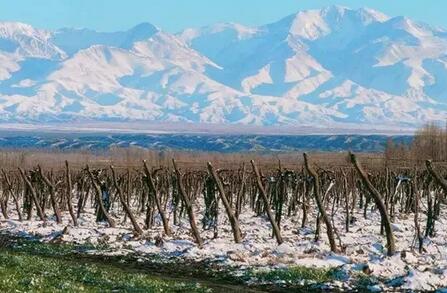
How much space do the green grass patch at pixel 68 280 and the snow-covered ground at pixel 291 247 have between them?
15.2 feet

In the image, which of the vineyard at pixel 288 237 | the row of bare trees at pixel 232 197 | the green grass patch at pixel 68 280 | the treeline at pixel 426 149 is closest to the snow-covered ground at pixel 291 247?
the vineyard at pixel 288 237

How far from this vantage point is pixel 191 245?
30250 millimetres

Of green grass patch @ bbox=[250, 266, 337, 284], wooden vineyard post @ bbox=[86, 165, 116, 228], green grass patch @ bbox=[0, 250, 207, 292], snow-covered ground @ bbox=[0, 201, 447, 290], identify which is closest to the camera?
green grass patch @ bbox=[0, 250, 207, 292]

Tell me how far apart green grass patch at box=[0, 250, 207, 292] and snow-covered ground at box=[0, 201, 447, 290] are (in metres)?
4.64

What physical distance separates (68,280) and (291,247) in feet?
36.7

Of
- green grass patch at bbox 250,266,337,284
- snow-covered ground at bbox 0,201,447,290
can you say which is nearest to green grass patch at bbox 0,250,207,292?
green grass patch at bbox 250,266,337,284

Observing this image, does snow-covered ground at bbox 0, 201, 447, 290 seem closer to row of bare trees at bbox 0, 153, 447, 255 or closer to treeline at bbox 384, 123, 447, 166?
row of bare trees at bbox 0, 153, 447, 255

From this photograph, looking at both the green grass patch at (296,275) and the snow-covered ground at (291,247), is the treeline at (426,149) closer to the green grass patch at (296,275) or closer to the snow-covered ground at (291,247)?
the snow-covered ground at (291,247)

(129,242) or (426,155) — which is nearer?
(129,242)

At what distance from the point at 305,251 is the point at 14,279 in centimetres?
1197

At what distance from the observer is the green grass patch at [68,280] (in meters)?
18.4

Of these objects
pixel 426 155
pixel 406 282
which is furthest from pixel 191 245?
pixel 426 155

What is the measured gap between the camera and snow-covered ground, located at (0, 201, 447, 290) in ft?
76.0

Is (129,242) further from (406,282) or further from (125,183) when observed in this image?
(125,183)
